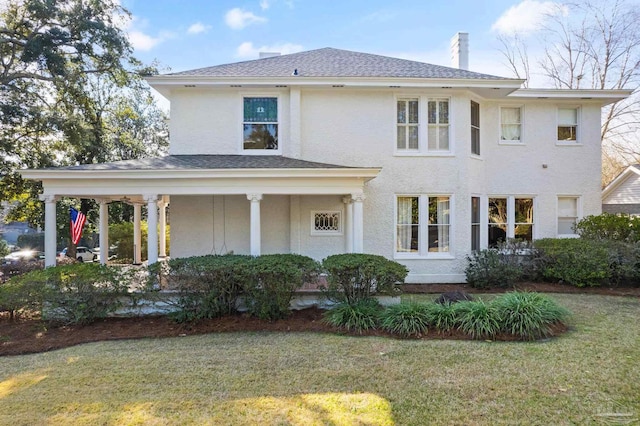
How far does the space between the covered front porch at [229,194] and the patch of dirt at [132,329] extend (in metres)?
1.64

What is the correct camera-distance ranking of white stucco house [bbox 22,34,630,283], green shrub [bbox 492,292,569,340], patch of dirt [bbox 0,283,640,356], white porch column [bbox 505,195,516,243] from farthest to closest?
white porch column [bbox 505,195,516,243] < white stucco house [bbox 22,34,630,283] < patch of dirt [bbox 0,283,640,356] < green shrub [bbox 492,292,569,340]

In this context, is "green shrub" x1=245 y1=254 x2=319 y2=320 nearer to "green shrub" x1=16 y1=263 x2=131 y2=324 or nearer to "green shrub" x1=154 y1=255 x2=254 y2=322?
"green shrub" x1=154 y1=255 x2=254 y2=322

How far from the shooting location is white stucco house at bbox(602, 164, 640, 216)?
20.0 metres

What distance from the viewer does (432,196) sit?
37.5 feet

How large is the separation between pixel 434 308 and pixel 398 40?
14494 millimetres

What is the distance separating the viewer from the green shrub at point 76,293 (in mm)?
7609

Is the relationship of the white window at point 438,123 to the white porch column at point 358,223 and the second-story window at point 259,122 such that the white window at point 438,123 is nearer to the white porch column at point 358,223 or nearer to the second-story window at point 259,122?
the white porch column at point 358,223

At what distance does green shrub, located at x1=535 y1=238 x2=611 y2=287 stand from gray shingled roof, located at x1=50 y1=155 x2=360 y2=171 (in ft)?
22.5

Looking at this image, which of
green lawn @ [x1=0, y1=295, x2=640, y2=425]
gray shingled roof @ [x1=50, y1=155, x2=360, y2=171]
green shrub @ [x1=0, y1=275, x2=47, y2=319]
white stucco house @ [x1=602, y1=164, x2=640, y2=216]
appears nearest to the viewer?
green lawn @ [x1=0, y1=295, x2=640, y2=425]

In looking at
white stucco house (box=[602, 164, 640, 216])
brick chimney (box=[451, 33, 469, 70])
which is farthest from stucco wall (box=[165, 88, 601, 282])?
white stucco house (box=[602, 164, 640, 216])

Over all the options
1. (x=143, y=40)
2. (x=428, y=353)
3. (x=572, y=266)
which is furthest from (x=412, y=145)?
(x=143, y=40)

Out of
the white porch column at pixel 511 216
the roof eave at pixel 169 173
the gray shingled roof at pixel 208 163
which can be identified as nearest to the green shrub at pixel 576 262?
the white porch column at pixel 511 216

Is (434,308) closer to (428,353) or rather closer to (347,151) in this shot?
(428,353)

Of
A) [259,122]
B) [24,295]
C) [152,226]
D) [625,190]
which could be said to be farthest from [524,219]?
[625,190]
